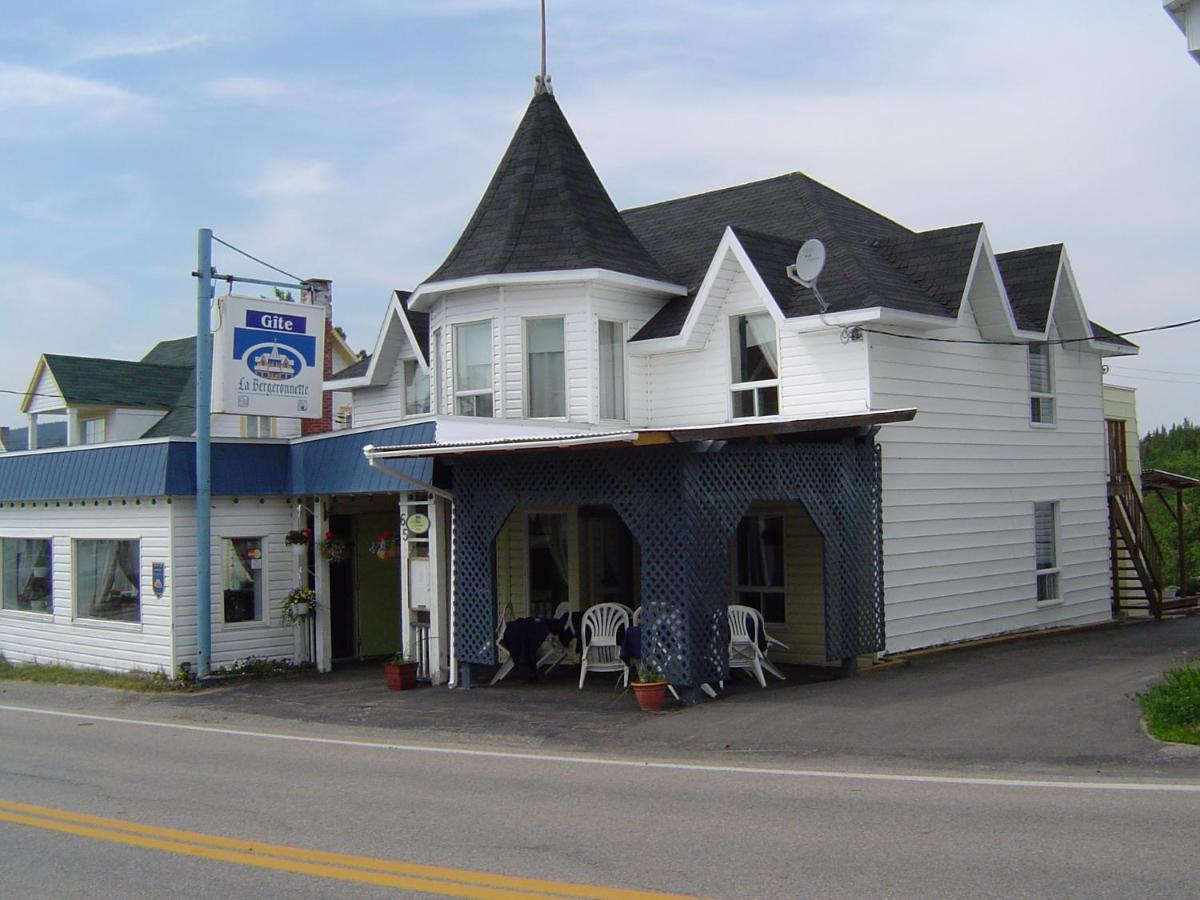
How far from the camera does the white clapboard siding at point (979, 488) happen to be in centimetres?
1678

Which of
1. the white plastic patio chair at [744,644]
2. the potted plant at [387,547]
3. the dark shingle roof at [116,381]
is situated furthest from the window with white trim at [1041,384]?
the dark shingle roof at [116,381]

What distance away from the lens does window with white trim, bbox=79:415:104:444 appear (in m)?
30.9

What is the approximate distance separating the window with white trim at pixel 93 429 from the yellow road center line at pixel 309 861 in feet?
76.8

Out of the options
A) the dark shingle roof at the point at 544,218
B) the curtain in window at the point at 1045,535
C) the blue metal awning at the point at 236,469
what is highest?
the dark shingle roof at the point at 544,218

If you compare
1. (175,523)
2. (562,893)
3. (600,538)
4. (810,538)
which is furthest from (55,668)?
(562,893)

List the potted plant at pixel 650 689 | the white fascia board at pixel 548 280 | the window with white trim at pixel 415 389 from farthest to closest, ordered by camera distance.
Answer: the window with white trim at pixel 415 389
the white fascia board at pixel 548 280
the potted plant at pixel 650 689

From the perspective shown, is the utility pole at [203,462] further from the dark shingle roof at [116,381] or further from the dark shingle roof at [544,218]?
the dark shingle roof at [116,381]

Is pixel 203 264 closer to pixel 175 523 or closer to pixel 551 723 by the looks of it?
pixel 175 523

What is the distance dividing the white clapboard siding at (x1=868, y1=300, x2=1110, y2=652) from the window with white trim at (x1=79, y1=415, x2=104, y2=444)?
22.2 metres

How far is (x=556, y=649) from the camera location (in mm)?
17203

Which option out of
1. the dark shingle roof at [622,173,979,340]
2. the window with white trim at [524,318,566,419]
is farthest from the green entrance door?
the dark shingle roof at [622,173,979,340]

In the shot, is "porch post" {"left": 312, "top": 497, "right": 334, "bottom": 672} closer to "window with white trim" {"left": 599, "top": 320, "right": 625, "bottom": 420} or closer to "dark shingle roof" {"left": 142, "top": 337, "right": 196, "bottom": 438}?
"window with white trim" {"left": 599, "top": 320, "right": 625, "bottom": 420}

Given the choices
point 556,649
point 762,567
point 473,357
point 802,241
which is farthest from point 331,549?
point 802,241

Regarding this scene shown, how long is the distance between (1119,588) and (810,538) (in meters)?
9.42
